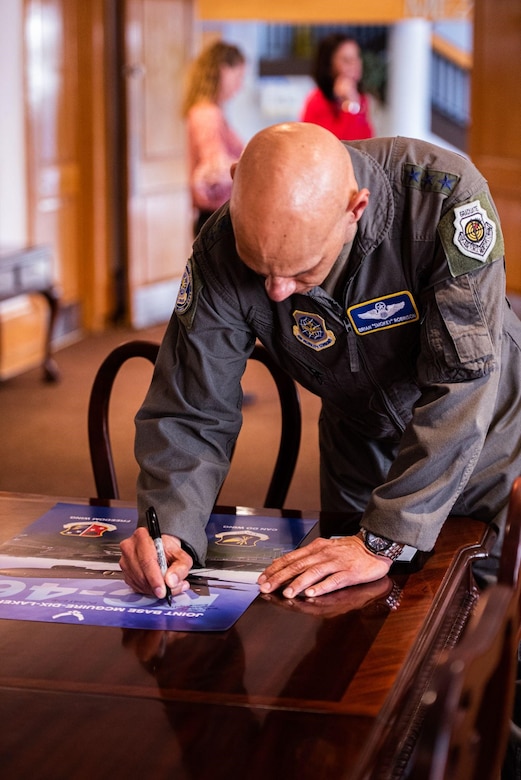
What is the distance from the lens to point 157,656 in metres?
1.29

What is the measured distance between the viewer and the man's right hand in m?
1.48

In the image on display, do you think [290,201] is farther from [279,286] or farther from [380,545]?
[380,545]

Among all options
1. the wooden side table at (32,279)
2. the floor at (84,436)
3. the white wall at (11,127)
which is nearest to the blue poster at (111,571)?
the floor at (84,436)

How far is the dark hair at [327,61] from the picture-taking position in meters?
5.48

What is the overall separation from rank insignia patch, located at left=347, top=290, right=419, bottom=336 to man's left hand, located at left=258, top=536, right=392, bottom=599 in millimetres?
368

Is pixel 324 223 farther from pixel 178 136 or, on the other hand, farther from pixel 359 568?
pixel 178 136

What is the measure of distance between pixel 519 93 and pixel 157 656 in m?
5.62

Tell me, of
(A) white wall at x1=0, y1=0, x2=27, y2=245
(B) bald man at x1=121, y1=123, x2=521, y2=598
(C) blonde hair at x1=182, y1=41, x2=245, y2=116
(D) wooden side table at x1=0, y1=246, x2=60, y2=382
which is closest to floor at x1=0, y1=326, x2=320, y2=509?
(D) wooden side table at x1=0, y1=246, x2=60, y2=382

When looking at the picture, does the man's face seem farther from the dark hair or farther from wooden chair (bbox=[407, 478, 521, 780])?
the dark hair

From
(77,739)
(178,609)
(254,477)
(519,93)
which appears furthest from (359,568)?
(519,93)

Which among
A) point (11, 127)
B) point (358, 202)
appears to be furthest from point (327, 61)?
point (358, 202)

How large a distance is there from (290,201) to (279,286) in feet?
0.45

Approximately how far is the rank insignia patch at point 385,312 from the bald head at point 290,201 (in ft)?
0.63

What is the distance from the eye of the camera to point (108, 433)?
2.17 m
